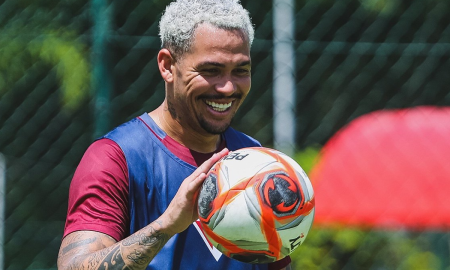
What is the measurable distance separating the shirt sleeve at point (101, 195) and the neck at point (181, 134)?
286 millimetres

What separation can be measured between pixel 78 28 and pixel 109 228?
250cm

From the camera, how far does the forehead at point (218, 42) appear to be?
2311 millimetres

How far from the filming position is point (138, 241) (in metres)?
2.00

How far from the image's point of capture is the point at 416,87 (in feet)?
17.5

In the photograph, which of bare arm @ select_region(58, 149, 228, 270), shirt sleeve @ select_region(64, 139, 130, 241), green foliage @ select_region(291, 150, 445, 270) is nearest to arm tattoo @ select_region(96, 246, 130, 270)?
bare arm @ select_region(58, 149, 228, 270)

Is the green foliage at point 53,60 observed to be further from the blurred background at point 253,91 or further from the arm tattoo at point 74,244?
the arm tattoo at point 74,244

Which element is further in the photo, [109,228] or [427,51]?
[427,51]

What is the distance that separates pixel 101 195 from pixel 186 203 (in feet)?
1.12

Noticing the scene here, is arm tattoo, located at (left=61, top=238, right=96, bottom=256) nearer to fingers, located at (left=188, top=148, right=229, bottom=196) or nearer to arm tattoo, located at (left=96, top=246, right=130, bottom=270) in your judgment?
arm tattoo, located at (left=96, top=246, right=130, bottom=270)

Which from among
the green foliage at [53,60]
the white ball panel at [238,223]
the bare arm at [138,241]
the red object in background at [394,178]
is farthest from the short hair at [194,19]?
the red object in background at [394,178]

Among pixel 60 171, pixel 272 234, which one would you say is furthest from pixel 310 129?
pixel 272 234

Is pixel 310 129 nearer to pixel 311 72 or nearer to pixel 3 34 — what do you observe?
pixel 311 72

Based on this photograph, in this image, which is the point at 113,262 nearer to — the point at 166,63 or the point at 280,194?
the point at 280,194

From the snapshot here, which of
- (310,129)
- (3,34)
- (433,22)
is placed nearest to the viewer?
(3,34)
